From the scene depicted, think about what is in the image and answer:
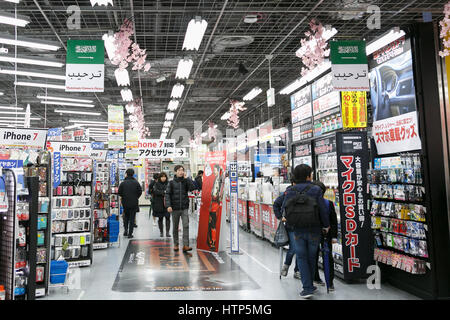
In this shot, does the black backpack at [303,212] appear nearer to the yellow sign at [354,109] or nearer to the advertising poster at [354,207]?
the advertising poster at [354,207]

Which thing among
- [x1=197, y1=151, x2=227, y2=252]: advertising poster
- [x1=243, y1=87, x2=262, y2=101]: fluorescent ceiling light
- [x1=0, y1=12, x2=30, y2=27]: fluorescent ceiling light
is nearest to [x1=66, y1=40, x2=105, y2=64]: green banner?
[x1=0, y1=12, x2=30, y2=27]: fluorescent ceiling light

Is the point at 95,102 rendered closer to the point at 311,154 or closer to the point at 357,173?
the point at 311,154

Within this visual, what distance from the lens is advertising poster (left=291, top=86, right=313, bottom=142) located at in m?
6.78

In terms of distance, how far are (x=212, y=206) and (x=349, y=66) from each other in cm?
375

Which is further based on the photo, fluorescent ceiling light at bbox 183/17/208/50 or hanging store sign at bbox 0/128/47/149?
fluorescent ceiling light at bbox 183/17/208/50

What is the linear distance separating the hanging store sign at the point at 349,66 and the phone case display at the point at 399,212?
4.08 feet

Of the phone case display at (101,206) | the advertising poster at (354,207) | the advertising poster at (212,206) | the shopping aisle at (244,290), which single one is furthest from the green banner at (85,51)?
the advertising poster at (354,207)

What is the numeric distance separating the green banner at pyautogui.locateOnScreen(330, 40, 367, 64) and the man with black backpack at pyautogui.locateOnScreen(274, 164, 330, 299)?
116 inches

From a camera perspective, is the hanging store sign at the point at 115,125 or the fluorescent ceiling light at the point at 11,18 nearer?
the fluorescent ceiling light at the point at 11,18

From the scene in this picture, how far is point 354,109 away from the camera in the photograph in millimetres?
5773

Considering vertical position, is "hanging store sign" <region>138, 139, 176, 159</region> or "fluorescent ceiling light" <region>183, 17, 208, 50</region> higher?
"fluorescent ceiling light" <region>183, 17, 208, 50</region>

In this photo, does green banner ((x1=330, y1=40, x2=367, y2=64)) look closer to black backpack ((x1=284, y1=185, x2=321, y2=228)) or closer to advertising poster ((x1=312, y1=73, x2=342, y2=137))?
advertising poster ((x1=312, y1=73, x2=342, y2=137))

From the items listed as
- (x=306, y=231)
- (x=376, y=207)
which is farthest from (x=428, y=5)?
(x=306, y=231)

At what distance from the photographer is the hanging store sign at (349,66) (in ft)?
19.4
